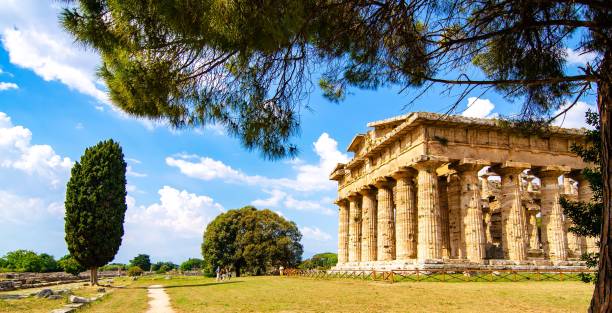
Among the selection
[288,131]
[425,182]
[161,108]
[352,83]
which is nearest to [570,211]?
[352,83]

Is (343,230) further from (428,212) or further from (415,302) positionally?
(415,302)

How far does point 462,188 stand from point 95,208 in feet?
65.7

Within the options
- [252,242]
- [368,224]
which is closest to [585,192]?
[368,224]

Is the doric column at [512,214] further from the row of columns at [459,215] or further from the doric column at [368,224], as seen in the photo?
the doric column at [368,224]

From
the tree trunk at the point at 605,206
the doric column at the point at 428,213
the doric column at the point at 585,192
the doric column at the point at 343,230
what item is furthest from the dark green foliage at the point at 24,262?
the tree trunk at the point at 605,206

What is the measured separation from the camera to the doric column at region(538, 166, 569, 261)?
83.6 ft

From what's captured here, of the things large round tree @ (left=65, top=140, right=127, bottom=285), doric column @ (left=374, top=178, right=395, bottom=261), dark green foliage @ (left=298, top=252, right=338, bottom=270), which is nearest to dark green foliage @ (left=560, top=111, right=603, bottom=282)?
doric column @ (left=374, top=178, right=395, bottom=261)

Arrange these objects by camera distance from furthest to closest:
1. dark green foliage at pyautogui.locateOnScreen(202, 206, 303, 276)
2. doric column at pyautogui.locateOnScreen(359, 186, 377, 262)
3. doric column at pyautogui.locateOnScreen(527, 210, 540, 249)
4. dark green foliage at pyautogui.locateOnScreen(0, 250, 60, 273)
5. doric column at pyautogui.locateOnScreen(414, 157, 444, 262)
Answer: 1. dark green foliage at pyautogui.locateOnScreen(0, 250, 60, 273)
2. dark green foliage at pyautogui.locateOnScreen(202, 206, 303, 276)
3. doric column at pyautogui.locateOnScreen(359, 186, 377, 262)
4. doric column at pyautogui.locateOnScreen(527, 210, 540, 249)
5. doric column at pyautogui.locateOnScreen(414, 157, 444, 262)

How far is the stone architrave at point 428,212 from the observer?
23203 mm

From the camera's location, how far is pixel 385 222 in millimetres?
28625

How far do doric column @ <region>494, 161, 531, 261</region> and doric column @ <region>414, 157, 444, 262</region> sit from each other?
3899 mm

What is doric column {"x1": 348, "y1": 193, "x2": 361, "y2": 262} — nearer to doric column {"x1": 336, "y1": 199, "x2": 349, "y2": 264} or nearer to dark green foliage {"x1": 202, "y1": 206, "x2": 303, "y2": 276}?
doric column {"x1": 336, "y1": 199, "x2": 349, "y2": 264}

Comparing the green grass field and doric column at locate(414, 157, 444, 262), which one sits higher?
doric column at locate(414, 157, 444, 262)

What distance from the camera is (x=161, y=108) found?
336 inches
